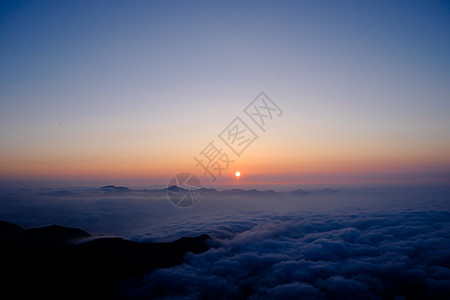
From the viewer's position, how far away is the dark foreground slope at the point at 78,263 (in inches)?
707

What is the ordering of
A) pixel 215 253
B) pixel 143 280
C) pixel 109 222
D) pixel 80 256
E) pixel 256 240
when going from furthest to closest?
pixel 109 222
pixel 256 240
pixel 215 253
pixel 80 256
pixel 143 280

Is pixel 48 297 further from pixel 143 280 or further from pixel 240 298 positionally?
pixel 240 298

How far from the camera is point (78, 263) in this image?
2095 cm

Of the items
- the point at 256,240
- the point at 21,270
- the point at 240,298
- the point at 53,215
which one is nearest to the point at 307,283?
the point at 240,298

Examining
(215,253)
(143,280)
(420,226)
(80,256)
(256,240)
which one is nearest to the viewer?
(143,280)

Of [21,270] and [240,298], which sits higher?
[21,270]

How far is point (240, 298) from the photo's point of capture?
1686 centimetres

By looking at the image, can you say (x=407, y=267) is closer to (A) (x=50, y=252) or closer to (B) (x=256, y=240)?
(B) (x=256, y=240)

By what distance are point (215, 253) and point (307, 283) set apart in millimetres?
11386

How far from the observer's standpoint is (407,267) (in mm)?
19875

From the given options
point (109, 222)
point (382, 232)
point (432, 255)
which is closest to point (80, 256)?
point (432, 255)

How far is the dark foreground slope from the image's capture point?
1795cm

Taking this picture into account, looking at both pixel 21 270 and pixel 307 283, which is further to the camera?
pixel 21 270

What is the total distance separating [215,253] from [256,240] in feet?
26.6
